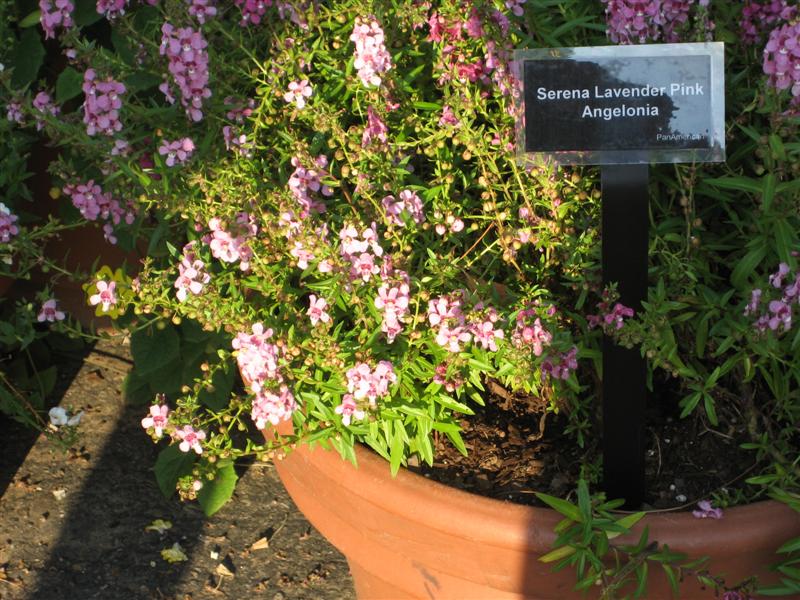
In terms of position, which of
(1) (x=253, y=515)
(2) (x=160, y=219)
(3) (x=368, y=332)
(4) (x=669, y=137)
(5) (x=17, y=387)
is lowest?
(1) (x=253, y=515)

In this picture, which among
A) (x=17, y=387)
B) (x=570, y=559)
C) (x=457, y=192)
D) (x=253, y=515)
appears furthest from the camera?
(x=17, y=387)

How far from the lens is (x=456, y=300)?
1.97 metres

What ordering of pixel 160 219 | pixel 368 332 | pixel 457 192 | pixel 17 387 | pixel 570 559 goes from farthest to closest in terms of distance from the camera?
pixel 17 387
pixel 160 219
pixel 457 192
pixel 368 332
pixel 570 559

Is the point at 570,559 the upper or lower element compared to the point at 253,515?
upper

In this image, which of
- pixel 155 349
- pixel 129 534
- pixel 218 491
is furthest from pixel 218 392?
pixel 129 534

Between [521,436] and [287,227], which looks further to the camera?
[521,436]

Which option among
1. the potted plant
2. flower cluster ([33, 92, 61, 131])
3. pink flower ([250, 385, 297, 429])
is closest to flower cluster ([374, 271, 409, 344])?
the potted plant

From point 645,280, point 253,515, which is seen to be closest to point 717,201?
point 645,280

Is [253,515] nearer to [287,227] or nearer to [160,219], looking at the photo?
[160,219]

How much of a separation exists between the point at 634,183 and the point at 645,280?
0.17 metres

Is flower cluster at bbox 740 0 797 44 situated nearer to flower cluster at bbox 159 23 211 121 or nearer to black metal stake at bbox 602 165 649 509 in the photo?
black metal stake at bbox 602 165 649 509

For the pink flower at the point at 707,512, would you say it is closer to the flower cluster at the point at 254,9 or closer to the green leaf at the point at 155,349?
the flower cluster at the point at 254,9

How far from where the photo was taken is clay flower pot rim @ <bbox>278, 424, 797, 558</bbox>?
6.40 ft

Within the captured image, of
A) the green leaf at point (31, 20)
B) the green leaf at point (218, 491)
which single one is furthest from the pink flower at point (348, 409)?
the green leaf at point (31, 20)
